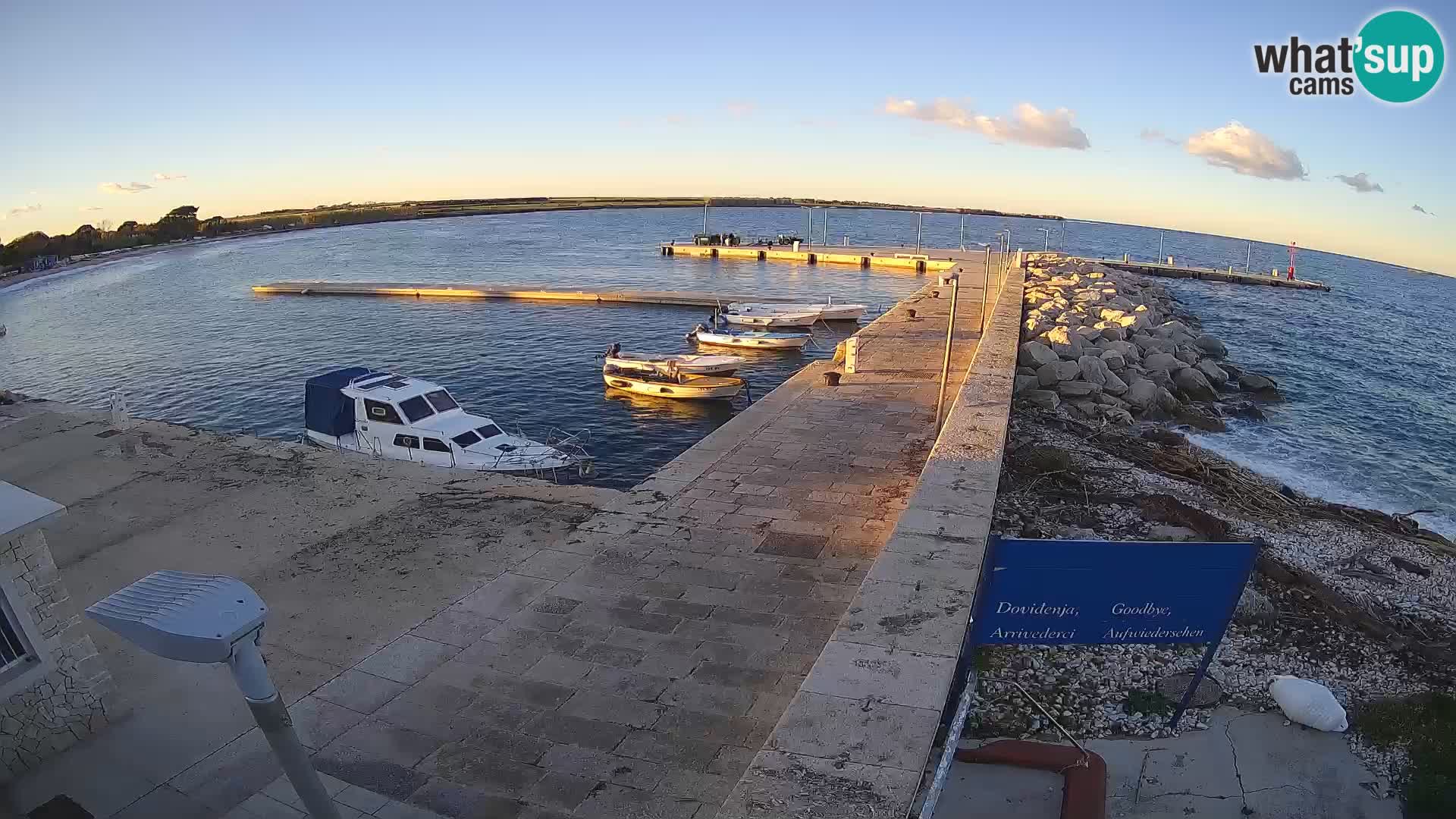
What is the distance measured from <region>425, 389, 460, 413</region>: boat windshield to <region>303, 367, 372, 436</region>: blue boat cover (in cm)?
167

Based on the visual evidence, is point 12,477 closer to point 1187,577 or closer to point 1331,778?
point 1187,577

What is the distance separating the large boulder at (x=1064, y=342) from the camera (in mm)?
20328

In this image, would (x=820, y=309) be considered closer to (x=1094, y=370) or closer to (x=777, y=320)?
(x=777, y=320)

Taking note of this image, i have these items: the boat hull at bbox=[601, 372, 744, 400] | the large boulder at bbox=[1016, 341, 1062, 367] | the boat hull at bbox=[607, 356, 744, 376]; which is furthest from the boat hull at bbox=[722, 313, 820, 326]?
the large boulder at bbox=[1016, 341, 1062, 367]

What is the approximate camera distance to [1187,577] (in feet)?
16.6

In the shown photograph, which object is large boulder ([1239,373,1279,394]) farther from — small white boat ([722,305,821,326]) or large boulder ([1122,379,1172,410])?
small white boat ([722,305,821,326])

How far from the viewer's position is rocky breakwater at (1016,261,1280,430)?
18156 mm

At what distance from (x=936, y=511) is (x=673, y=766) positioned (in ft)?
10.3

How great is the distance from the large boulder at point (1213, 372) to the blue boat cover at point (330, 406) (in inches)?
924

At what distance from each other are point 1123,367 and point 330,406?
765 inches

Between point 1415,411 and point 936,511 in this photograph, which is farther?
point 1415,411

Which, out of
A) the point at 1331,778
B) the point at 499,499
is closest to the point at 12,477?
the point at 499,499

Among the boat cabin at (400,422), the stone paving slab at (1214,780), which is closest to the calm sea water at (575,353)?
the boat cabin at (400,422)


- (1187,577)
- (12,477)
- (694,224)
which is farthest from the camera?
(694,224)
